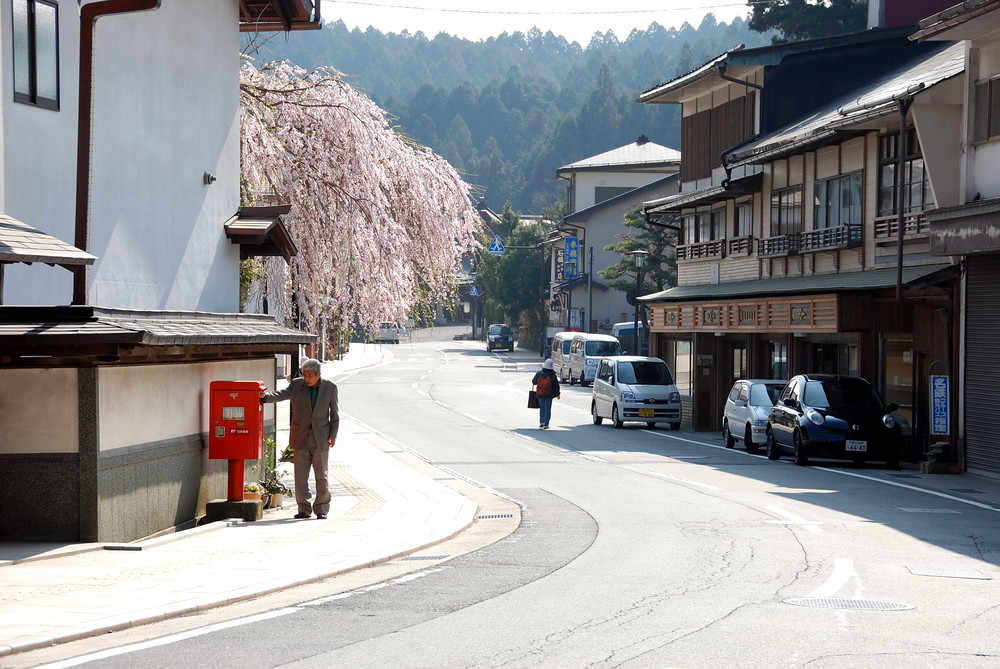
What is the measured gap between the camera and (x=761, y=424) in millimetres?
26438

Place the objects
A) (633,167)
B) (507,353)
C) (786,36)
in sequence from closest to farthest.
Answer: (786,36) < (633,167) < (507,353)

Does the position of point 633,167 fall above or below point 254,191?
above

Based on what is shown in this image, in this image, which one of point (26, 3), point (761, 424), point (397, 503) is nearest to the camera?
point (26, 3)

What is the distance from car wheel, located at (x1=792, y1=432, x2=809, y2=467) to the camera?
23.0 m

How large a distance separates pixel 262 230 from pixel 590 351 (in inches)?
1635

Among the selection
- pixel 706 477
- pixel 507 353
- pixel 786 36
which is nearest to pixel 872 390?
pixel 706 477

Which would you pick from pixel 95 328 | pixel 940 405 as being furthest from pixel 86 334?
pixel 940 405

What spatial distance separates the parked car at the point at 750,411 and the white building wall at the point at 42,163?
16484 mm

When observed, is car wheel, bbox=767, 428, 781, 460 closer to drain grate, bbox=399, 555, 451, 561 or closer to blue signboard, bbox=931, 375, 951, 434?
blue signboard, bbox=931, 375, 951, 434

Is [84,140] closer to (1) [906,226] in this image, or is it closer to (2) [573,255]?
(1) [906,226]

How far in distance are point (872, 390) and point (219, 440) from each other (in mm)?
14366

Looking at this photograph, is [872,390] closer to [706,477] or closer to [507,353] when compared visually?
[706,477]

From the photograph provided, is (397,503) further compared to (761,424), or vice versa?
(761,424)

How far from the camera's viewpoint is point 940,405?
22219mm
